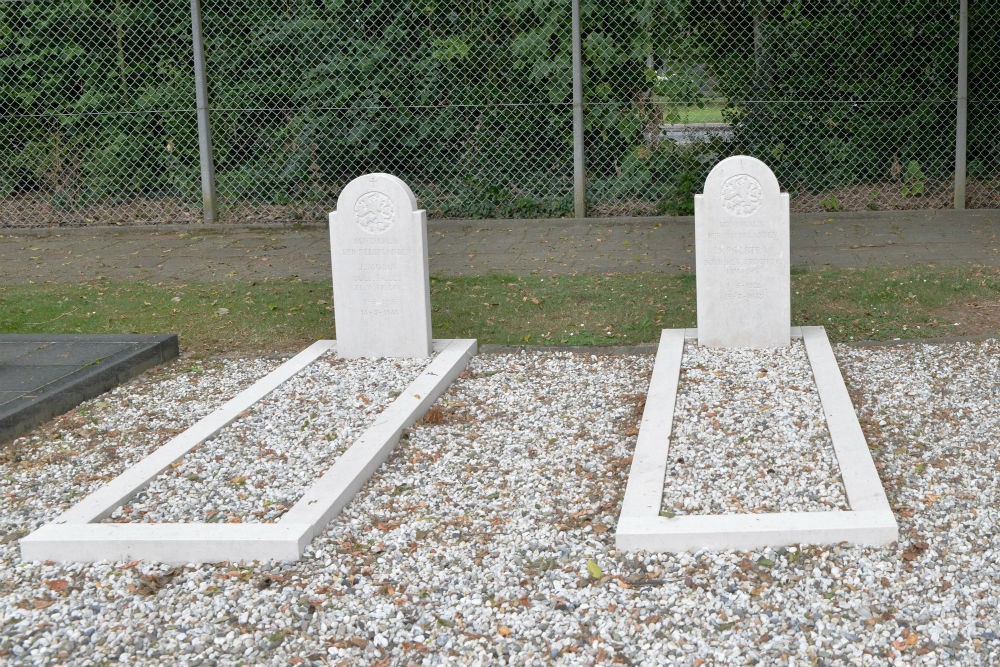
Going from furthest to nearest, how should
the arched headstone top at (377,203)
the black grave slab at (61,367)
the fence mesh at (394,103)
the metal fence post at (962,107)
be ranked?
the fence mesh at (394,103) < the metal fence post at (962,107) < the arched headstone top at (377,203) < the black grave slab at (61,367)

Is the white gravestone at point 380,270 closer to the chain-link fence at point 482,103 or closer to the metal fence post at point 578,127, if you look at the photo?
the metal fence post at point 578,127

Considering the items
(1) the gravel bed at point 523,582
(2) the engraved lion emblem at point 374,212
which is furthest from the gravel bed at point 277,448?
(2) the engraved lion emblem at point 374,212

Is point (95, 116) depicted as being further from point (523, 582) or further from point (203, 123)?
point (523, 582)

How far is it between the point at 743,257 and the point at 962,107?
599cm

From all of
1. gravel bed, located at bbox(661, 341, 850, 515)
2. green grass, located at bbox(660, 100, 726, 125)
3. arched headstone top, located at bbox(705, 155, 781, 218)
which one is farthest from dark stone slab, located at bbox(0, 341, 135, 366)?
green grass, located at bbox(660, 100, 726, 125)

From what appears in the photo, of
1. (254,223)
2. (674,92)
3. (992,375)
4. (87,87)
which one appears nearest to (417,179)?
(254,223)

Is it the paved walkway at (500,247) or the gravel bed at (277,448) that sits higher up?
the paved walkway at (500,247)

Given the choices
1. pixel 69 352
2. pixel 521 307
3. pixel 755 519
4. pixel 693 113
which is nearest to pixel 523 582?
pixel 755 519

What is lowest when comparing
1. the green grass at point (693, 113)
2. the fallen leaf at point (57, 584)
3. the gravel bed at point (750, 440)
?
the fallen leaf at point (57, 584)

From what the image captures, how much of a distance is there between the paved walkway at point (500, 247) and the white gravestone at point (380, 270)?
2.70 m

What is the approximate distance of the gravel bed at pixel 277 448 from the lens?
4602 millimetres

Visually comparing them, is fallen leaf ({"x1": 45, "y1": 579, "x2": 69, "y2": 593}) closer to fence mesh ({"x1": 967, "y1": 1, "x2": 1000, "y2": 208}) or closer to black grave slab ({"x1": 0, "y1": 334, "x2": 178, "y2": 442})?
black grave slab ({"x1": 0, "y1": 334, "x2": 178, "y2": 442})

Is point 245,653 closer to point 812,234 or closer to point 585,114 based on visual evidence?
point 812,234

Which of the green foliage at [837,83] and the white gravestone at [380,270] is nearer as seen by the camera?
the white gravestone at [380,270]
